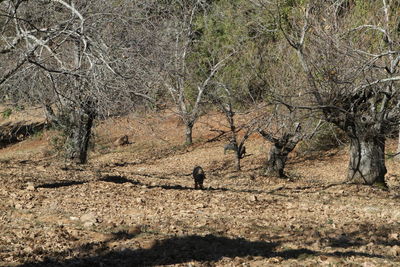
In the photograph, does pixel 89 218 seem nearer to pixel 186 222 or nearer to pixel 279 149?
pixel 186 222

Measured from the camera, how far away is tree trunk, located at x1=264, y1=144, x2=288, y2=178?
55.6 feet

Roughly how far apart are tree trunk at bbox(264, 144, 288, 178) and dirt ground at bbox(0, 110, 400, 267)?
0.65 meters

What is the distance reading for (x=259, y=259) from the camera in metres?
7.36

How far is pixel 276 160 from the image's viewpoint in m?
17.2

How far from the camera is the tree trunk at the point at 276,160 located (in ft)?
55.6

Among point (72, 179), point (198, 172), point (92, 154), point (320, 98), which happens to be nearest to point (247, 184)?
point (198, 172)

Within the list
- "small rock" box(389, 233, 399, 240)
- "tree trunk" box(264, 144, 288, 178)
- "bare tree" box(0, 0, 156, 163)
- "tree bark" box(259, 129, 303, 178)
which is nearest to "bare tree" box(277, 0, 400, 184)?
"tree bark" box(259, 129, 303, 178)

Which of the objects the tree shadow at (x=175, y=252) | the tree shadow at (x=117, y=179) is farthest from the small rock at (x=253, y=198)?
the tree shadow at (x=175, y=252)

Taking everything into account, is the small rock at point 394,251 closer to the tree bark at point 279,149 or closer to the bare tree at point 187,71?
the tree bark at point 279,149

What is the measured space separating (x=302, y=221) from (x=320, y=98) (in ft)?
11.9

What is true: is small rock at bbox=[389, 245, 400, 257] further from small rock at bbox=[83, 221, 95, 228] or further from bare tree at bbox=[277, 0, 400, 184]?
bare tree at bbox=[277, 0, 400, 184]

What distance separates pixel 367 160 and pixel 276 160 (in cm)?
337

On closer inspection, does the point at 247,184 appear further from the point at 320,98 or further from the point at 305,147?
the point at 305,147

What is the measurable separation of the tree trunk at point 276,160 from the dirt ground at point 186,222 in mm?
648
